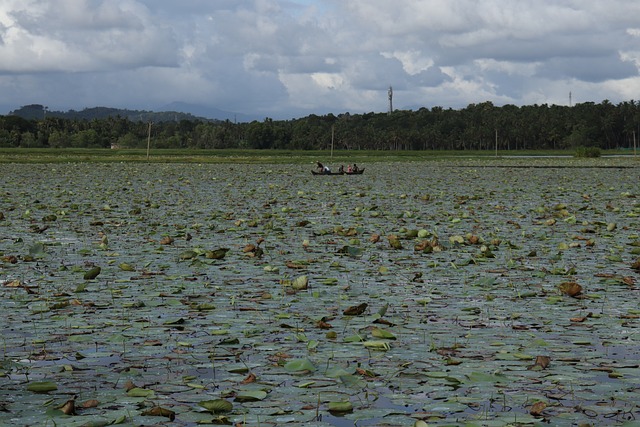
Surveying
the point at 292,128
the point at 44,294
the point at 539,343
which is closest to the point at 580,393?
the point at 539,343

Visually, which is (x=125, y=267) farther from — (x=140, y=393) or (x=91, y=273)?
(x=140, y=393)

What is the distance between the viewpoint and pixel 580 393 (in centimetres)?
580

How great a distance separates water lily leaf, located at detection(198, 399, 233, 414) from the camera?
17.8ft

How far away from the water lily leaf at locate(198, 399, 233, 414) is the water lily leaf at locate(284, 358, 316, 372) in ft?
3.36

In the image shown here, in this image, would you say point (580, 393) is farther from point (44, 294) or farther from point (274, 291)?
point (44, 294)

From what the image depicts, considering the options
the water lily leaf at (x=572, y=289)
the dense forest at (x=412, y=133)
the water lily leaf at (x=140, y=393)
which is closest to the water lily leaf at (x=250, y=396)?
the water lily leaf at (x=140, y=393)

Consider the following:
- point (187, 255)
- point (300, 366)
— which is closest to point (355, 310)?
point (300, 366)

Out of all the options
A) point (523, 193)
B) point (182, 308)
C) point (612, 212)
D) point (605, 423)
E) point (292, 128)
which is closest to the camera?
point (605, 423)

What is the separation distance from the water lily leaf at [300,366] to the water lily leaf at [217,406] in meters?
1.02

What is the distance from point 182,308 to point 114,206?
565 inches

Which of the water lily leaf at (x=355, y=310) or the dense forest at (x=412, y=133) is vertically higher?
the dense forest at (x=412, y=133)

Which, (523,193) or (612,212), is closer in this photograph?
(612,212)

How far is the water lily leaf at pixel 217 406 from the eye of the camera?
5422mm

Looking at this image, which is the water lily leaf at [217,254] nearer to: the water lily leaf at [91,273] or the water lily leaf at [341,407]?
the water lily leaf at [91,273]
